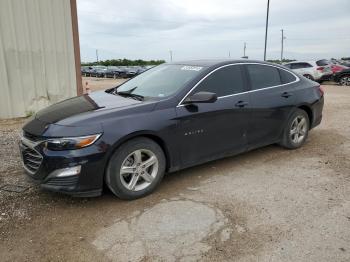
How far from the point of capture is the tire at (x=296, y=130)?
579 cm

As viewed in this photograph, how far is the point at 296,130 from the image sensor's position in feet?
19.6

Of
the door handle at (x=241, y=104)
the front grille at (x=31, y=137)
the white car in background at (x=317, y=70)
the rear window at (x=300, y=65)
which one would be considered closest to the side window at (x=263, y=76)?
the door handle at (x=241, y=104)

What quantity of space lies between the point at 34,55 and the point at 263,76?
6.40 metres

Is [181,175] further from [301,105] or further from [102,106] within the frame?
[301,105]

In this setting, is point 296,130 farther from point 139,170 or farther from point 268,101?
point 139,170

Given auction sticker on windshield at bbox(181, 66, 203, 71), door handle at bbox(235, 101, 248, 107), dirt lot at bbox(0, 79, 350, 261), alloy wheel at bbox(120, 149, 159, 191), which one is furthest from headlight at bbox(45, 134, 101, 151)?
door handle at bbox(235, 101, 248, 107)

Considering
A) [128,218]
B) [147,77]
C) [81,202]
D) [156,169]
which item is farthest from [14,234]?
[147,77]

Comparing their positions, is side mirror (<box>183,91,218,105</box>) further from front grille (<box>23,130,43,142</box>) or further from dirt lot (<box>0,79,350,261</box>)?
front grille (<box>23,130,43,142</box>)

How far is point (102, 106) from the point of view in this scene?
4215mm

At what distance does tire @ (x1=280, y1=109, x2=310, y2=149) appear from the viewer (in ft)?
19.0

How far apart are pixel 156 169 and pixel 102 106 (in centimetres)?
99

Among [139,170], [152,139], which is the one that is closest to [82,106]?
[152,139]

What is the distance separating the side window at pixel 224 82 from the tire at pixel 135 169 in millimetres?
1014

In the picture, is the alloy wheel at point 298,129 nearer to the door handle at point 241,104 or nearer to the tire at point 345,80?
the door handle at point 241,104
